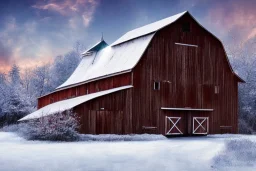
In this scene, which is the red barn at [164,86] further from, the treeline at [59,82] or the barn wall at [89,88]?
the treeline at [59,82]

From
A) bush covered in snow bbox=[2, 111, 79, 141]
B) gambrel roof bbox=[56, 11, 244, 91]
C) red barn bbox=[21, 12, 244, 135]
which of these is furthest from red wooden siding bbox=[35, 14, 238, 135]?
bush covered in snow bbox=[2, 111, 79, 141]

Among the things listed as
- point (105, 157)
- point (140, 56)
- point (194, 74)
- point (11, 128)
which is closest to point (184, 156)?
point (105, 157)

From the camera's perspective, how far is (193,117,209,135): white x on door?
1407 inches

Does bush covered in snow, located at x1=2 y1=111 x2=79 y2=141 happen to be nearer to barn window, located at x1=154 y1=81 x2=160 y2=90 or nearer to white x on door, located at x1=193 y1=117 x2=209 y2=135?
barn window, located at x1=154 y1=81 x2=160 y2=90

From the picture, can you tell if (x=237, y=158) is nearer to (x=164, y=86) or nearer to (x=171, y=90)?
(x=164, y=86)

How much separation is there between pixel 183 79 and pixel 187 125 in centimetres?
362

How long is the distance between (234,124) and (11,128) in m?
23.8

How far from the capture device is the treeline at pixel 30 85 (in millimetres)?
57094

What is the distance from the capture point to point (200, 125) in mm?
36031

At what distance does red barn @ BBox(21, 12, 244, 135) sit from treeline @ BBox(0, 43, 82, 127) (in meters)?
20.2

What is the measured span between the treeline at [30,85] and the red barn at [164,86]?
2017cm

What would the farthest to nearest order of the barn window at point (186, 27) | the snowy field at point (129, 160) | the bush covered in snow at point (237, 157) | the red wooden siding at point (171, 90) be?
1. the barn window at point (186, 27)
2. the red wooden siding at point (171, 90)
3. the bush covered in snow at point (237, 157)
4. the snowy field at point (129, 160)

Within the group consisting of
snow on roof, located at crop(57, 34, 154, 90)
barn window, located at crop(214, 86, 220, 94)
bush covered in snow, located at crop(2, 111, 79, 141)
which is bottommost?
bush covered in snow, located at crop(2, 111, 79, 141)

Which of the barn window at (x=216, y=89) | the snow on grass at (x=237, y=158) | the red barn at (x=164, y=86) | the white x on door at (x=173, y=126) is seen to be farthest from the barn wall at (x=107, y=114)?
the snow on grass at (x=237, y=158)
